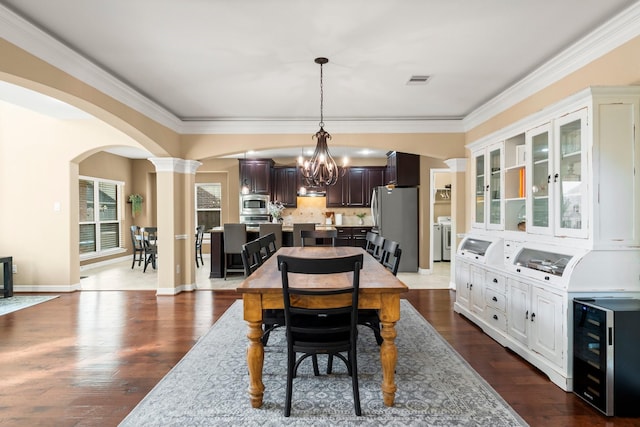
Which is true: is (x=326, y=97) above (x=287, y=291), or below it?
above

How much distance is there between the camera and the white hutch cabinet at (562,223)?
2359mm

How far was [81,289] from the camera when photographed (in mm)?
5543

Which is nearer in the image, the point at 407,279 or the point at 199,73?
the point at 199,73

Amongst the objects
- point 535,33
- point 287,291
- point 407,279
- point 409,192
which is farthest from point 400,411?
point 409,192

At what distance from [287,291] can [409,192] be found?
530 cm

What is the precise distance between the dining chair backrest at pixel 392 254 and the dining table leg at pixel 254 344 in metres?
1.25

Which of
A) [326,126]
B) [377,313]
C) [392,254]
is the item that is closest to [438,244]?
[326,126]

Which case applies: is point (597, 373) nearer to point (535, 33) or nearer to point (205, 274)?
point (535, 33)

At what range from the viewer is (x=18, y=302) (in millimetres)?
4746

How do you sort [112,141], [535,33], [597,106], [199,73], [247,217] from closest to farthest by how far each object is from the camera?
[597,106]
[535,33]
[199,73]
[112,141]
[247,217]

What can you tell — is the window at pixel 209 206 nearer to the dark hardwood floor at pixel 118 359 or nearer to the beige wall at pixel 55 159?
the beige wall at pixel 55 159

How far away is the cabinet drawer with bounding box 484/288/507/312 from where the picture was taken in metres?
3.21

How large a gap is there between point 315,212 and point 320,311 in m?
6.84

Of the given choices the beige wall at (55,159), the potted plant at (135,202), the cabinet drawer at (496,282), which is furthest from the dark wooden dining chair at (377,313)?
the potted plant at (135,202)
